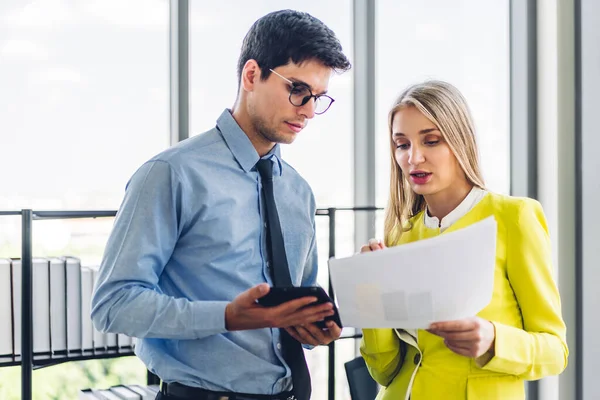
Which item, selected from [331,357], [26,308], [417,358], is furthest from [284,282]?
[331,357]

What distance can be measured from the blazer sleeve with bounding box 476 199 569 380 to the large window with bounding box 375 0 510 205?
84 centimetres

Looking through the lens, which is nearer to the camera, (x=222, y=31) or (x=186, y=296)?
(x=186, y=296)

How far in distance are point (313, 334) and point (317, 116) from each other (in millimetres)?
1624

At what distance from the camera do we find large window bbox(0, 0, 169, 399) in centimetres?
226

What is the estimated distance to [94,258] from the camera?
7.32 ft

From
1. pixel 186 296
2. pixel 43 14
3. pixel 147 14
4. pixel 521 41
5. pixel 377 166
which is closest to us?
pixel 186 296

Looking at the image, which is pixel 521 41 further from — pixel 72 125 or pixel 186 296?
pixel 72 125

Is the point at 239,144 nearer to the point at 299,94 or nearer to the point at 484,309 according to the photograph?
the point at 299,94

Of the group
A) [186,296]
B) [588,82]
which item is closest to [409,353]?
[186,296]

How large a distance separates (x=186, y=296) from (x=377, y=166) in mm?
1705

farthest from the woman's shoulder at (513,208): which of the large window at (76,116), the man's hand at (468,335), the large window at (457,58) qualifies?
the large window at (76,116)

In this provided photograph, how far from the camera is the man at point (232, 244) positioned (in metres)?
1.27

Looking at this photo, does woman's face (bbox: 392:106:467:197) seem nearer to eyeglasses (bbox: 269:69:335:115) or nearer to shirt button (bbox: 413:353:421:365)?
eyeglasses (bbox: 269:69:335:115)

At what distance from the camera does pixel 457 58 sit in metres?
2.55
